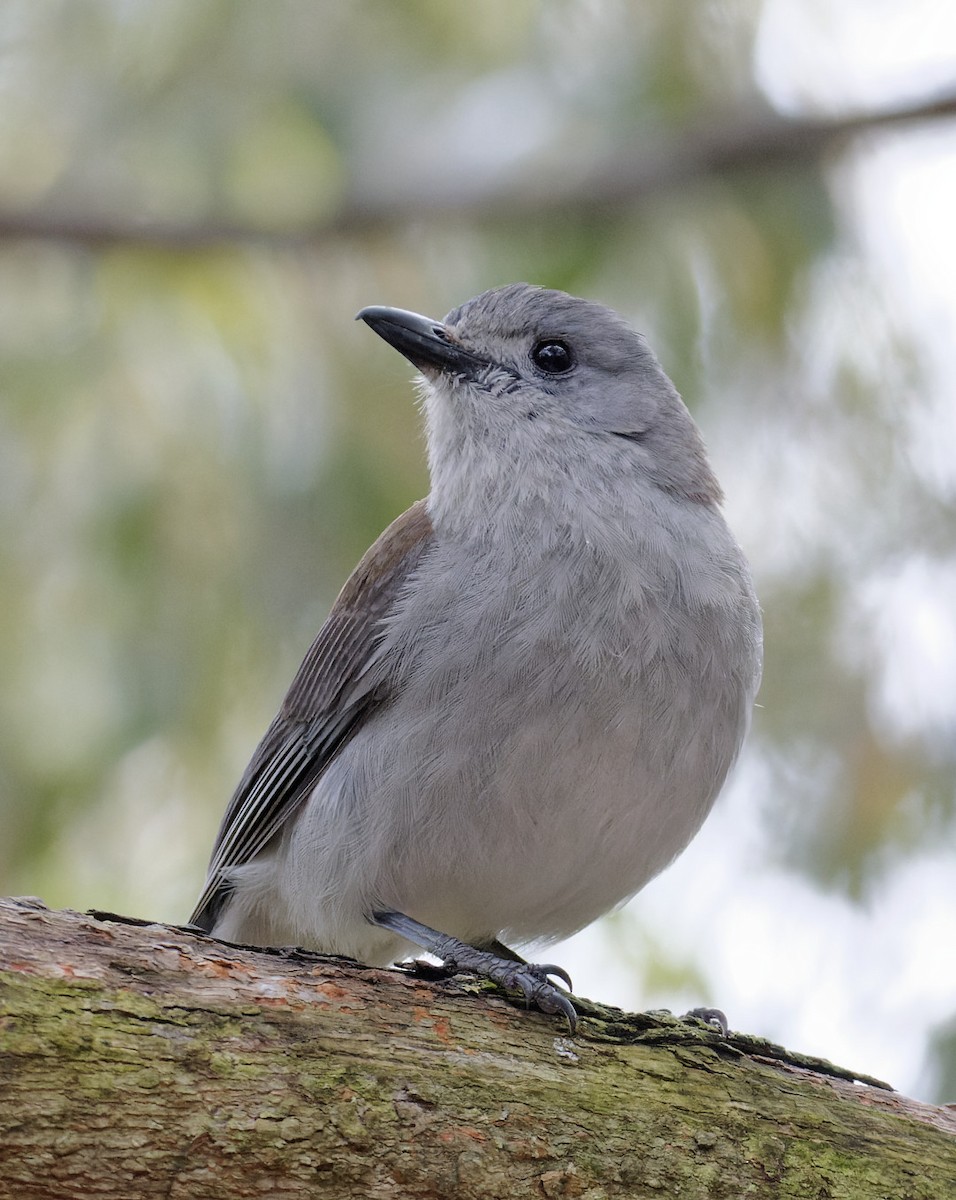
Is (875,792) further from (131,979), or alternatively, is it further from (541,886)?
(131,979)

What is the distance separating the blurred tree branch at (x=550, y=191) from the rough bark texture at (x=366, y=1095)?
2.53m

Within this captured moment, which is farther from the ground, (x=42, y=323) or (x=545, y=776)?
(x=42, y=323)

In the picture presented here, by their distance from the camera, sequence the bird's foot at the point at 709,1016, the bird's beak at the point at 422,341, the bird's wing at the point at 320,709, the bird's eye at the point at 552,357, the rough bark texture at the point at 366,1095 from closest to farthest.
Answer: the rough bark texture at the point at 366,1095, the bird's foot at the point at 709,1016, the bird's wing at the point at 320,709, the bird's beak at the point at 422,341, the bird's eye at the point at 552,357

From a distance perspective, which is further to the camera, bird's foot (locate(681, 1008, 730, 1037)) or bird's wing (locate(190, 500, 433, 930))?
bird's wing (locate(190, 500, 433, 930))

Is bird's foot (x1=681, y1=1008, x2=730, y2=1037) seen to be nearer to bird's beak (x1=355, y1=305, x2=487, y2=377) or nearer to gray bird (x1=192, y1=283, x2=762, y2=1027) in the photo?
gray bird (x1=192, y1=283, x2=762, y2=1027)

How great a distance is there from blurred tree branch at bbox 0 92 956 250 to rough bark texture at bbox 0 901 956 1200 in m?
2.53

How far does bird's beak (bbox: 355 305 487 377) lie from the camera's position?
443 centimetres

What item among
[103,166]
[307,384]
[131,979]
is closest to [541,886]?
[131,979]

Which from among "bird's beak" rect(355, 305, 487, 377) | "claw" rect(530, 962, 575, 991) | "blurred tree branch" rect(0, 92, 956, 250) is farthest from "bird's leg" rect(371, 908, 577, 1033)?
"blurred tree branch" rect(0, 92, 956, 250)

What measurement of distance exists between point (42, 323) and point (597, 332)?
2015mm

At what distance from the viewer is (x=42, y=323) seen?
16.4ft

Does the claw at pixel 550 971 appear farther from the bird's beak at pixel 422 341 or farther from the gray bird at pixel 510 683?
the bird's beak at pixel 422 341

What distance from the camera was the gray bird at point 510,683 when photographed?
143 inches

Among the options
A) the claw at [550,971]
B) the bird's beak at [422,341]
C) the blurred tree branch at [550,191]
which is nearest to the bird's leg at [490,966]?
the claw at [550,971]
